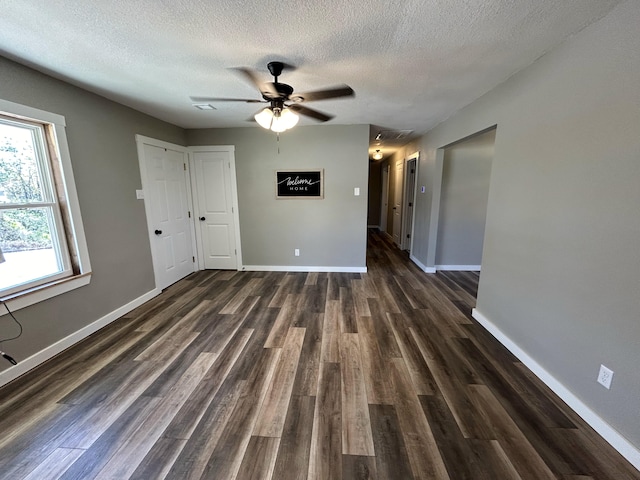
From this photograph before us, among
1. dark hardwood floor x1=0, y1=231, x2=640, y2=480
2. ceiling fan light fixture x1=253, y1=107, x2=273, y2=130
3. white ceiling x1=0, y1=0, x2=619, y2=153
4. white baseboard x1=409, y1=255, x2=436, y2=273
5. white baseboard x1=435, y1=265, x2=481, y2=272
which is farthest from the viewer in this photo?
white baseboard x1=435, y1=265, x2=481, y2=272

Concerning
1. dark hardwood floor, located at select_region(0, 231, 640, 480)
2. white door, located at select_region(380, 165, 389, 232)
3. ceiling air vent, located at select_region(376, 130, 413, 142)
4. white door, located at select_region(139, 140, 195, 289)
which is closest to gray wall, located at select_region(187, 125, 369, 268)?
white door, located at select_region(139, 140, 195, 289)

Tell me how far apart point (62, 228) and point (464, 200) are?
5275 millimetres

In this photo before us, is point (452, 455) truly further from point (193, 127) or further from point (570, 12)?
point (193, 127)

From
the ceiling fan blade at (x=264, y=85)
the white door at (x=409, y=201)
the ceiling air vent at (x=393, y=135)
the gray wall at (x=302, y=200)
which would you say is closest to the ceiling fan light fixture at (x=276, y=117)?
the ceiling fan blade at (x=264, y=85)

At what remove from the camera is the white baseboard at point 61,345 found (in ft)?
6.36

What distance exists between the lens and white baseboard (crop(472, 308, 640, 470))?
134 centimetres

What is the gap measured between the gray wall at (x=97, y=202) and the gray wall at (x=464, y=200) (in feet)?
14.8

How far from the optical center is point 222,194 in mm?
4348

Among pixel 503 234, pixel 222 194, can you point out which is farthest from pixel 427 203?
pixel 222 194

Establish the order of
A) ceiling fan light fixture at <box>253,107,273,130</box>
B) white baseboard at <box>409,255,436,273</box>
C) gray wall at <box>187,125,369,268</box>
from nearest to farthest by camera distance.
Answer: ceiling fan light fixture at <box>253,107,273,130</box> → gray wall at <box>187,125,369,268</box> → white baseboard at <box>409,255,436,273</box>

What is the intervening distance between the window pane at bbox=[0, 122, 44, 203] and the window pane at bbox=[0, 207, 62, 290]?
12 cm

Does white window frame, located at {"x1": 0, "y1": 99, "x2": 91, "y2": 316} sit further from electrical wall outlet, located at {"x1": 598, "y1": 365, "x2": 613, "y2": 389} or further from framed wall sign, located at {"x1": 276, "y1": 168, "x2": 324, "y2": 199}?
electrical wall outlet, located at {"x1": 598, "y1": 365, "x2": 613, "y2": 389}

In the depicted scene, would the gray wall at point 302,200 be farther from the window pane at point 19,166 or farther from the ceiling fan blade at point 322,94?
the window pane at point 19,166

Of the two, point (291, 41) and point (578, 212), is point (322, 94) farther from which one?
point (578, 212)
